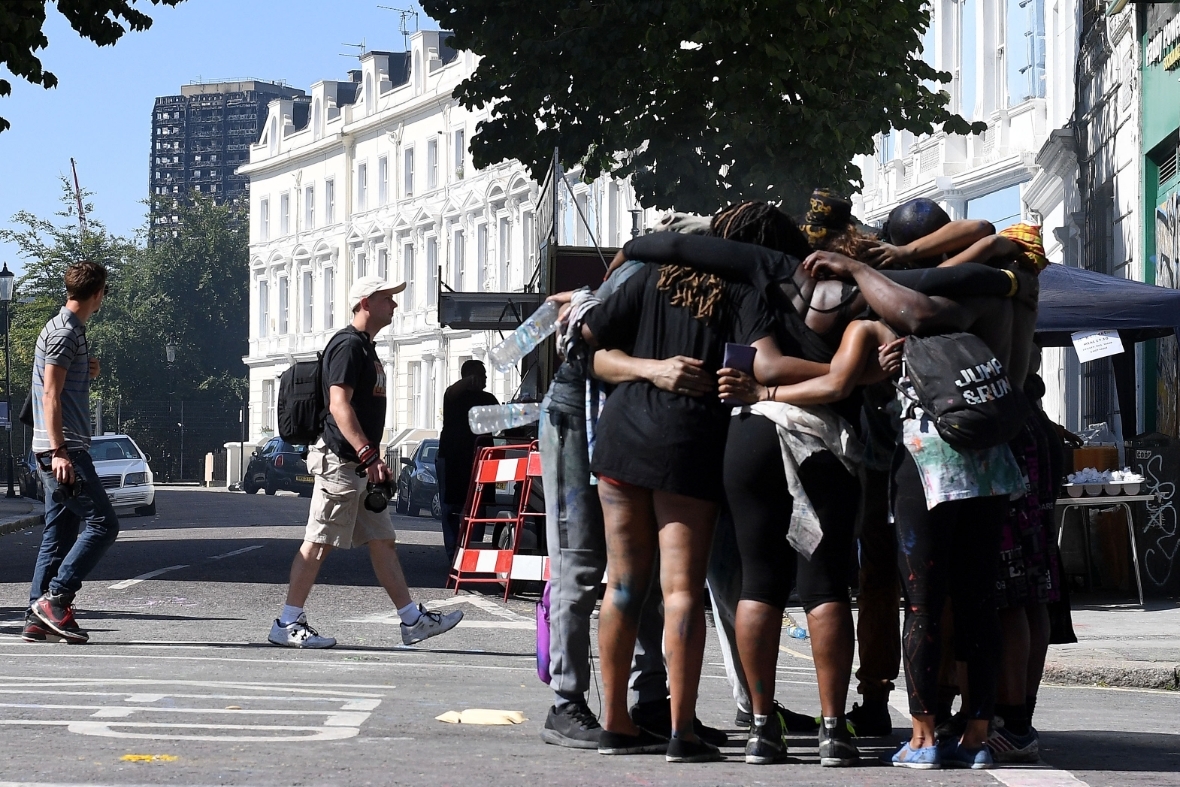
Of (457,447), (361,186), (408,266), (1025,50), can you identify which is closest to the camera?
(457,447)

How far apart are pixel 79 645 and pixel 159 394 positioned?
80.0 metres

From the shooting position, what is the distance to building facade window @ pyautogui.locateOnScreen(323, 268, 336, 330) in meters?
70.2

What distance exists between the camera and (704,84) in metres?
20.5

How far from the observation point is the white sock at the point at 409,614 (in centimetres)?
952

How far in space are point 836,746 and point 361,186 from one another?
211ft

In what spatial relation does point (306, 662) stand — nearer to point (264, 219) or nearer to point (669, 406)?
point (669, 406)

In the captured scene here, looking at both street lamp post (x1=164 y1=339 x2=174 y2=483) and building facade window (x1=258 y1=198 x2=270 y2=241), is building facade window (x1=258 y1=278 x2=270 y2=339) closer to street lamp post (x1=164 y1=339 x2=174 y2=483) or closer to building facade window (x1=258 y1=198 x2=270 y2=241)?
building facade window (x1=258 y1=198 x2=270 y2=241)

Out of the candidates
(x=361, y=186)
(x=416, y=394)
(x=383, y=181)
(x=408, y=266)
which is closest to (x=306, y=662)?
(x=416, y=394)

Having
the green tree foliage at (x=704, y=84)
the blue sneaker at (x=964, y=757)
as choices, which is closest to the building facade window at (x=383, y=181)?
the green tree foliage at (x=704, y=84)

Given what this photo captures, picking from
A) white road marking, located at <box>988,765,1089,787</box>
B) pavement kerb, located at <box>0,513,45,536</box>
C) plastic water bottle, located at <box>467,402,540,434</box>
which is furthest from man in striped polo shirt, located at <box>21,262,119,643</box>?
pavement kerb, located at <box>0,513,45,536</box>

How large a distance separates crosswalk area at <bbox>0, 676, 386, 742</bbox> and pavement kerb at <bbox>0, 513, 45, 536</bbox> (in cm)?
1840

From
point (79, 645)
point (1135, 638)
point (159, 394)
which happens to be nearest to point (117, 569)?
point (79, 645)

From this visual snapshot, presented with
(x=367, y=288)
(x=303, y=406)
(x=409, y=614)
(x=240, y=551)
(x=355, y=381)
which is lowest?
(x=409, y=614)

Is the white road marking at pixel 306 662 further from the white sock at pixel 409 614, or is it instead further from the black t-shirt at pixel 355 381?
the black t-shirt at pixel 355 381
